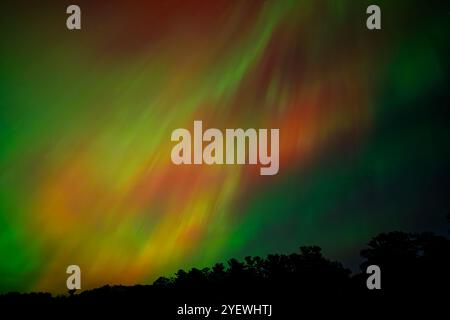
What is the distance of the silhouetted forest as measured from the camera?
10.4 metres

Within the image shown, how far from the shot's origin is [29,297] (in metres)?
11.4

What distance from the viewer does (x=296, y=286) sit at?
10953 millimetres

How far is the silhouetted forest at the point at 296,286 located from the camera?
10398 millimetres

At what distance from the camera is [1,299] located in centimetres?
1106
